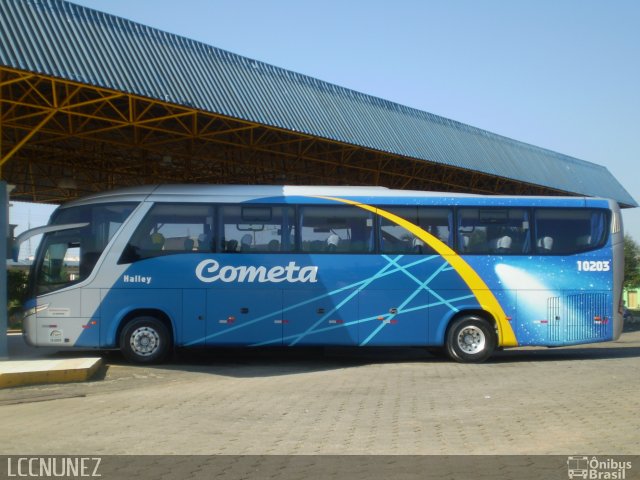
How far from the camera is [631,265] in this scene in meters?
58.4

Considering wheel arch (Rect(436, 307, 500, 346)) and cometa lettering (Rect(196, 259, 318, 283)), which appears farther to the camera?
wheel arch (Rect(436, 307, 500, 346))

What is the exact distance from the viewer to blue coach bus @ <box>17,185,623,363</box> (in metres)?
14.3

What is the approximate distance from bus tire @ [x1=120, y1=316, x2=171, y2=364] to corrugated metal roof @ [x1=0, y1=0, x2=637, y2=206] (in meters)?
4.82

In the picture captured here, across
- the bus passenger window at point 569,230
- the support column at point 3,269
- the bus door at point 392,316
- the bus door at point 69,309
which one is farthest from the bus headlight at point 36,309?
the bus passenger window at point 569,230

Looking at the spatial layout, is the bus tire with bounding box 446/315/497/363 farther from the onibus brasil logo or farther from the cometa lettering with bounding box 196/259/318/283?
the onibus brasil logo

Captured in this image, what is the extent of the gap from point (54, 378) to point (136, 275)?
3.00m

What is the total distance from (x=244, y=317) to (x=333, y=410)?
17.9ft

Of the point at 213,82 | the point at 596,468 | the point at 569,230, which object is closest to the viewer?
the point at 596,468

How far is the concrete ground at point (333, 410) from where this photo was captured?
741 cm

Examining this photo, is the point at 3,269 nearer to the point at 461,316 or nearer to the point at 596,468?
the point at 461,316

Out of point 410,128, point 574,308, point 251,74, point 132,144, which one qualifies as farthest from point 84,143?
point 574,308

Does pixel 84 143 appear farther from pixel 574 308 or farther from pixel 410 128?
pixel 574 308

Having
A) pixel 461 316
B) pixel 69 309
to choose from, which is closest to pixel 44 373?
pixel 69 309

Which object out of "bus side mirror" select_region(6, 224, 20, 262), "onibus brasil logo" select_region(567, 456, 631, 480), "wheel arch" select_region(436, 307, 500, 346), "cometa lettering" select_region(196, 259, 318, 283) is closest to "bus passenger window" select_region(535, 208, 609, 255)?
"wheel arch" select_region(436, 307, 500, 346)
